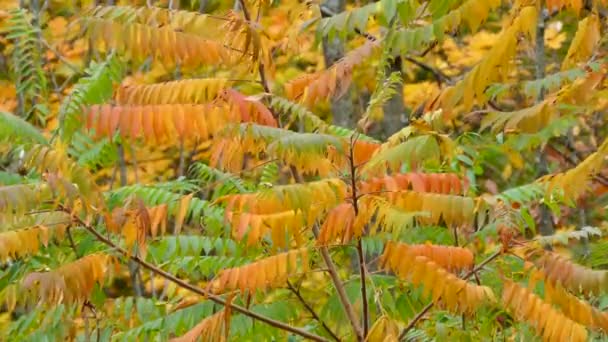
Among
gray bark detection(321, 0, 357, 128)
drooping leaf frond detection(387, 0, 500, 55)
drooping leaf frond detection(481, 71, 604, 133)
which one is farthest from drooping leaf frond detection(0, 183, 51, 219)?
gray bark detection(321, 0, 357, 128)

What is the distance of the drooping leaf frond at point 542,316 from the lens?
3.29 metres

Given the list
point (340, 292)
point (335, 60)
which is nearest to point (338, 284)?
point (340, 292)

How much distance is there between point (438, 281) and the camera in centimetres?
329

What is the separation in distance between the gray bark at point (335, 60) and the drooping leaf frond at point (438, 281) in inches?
119

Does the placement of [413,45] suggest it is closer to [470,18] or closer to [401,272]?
[470,18]

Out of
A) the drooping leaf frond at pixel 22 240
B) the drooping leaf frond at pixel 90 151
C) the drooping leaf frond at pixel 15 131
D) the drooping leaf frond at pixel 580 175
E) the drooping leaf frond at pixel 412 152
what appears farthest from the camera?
the drooping leaf frond at pixel 90 151

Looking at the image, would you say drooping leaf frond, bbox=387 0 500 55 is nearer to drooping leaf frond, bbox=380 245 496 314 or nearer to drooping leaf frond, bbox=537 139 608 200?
drooping leaf frond, bbox=537 139 608 200

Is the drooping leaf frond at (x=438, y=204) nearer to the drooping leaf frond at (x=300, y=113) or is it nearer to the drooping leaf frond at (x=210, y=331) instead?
the drooping leaf frond at (x=300, y=113)

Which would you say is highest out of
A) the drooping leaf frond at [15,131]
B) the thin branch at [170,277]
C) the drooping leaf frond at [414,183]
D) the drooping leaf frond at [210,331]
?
the drooping leaf frond at [15,131]

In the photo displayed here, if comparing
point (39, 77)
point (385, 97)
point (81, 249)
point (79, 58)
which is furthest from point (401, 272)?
point (79, 58)

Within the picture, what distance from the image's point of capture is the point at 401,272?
335cm

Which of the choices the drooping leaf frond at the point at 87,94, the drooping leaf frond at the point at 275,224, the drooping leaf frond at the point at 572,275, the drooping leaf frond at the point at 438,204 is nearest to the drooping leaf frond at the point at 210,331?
the drooping leaf frond at the point at 275,224

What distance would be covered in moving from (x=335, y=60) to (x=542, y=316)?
3309 millimetres

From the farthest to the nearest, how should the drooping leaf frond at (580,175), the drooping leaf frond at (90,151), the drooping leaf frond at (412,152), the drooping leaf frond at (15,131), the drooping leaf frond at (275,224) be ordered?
the drooping leaf frond at (90,151)
the drooping leaf frond at (15,131)
the drooping leaf frond at (275,224)
the drooping leaf frond at (412,152)
the drooping leaf frond at (580,175)
